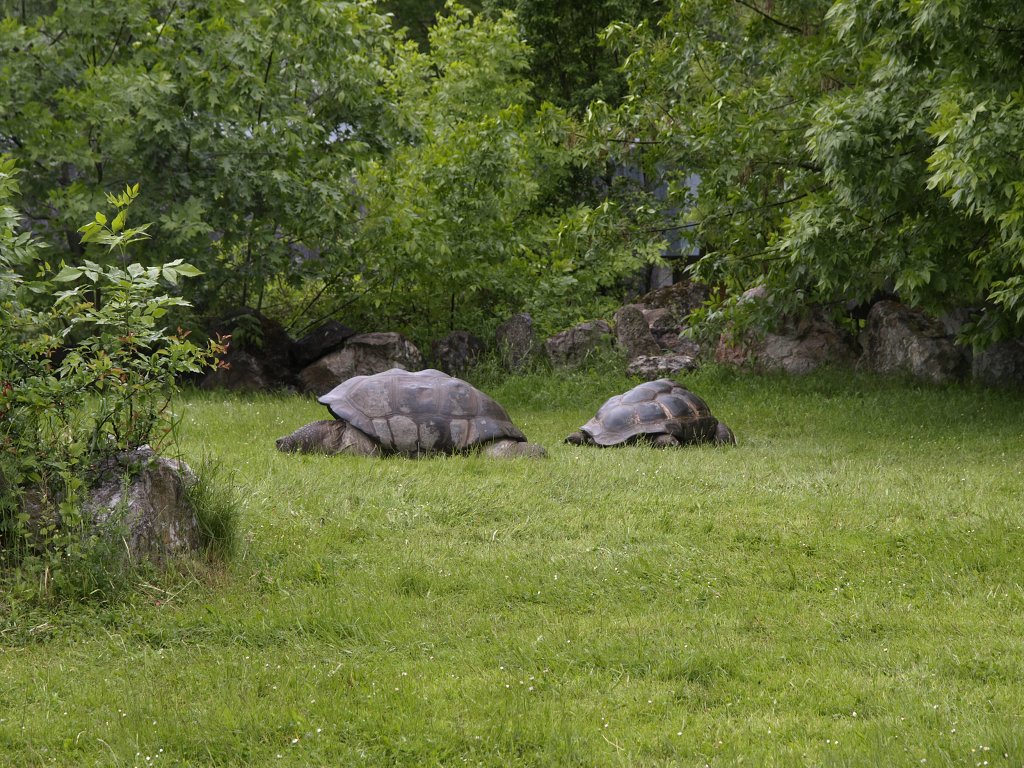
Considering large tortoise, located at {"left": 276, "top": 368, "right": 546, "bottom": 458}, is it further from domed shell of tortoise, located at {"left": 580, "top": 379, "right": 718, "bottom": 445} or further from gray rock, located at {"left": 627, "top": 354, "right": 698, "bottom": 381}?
gray rock, located at {"left": 627, "top": 354, "right": 698, "bottom": 381}

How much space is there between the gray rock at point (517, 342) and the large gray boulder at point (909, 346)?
5.31 metres

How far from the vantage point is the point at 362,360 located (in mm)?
17188

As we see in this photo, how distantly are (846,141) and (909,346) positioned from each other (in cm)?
544

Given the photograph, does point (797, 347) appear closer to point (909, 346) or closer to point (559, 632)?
point (909, 346)

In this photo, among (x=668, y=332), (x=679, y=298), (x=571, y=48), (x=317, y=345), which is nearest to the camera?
(x=317, y=345)

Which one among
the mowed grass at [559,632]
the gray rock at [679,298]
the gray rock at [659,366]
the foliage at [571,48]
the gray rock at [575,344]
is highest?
the foliage at [571,48]

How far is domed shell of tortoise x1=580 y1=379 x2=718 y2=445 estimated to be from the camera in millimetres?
11914

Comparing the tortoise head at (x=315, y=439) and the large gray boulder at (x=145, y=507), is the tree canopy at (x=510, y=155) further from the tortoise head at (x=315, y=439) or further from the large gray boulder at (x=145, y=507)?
the large gray boulder at (x=145, y=507)

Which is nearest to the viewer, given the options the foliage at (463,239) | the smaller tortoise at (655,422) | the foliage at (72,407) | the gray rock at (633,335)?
the foliage at (72,407)

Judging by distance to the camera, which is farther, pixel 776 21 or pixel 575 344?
pixel 575 344

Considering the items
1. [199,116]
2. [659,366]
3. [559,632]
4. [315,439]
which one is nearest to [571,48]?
[659,366]

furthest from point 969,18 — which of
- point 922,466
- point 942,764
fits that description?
point 942,764

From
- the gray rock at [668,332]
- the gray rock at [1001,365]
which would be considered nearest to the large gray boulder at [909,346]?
the gray rock at [1001,365]

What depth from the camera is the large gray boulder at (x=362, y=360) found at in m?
16.9
